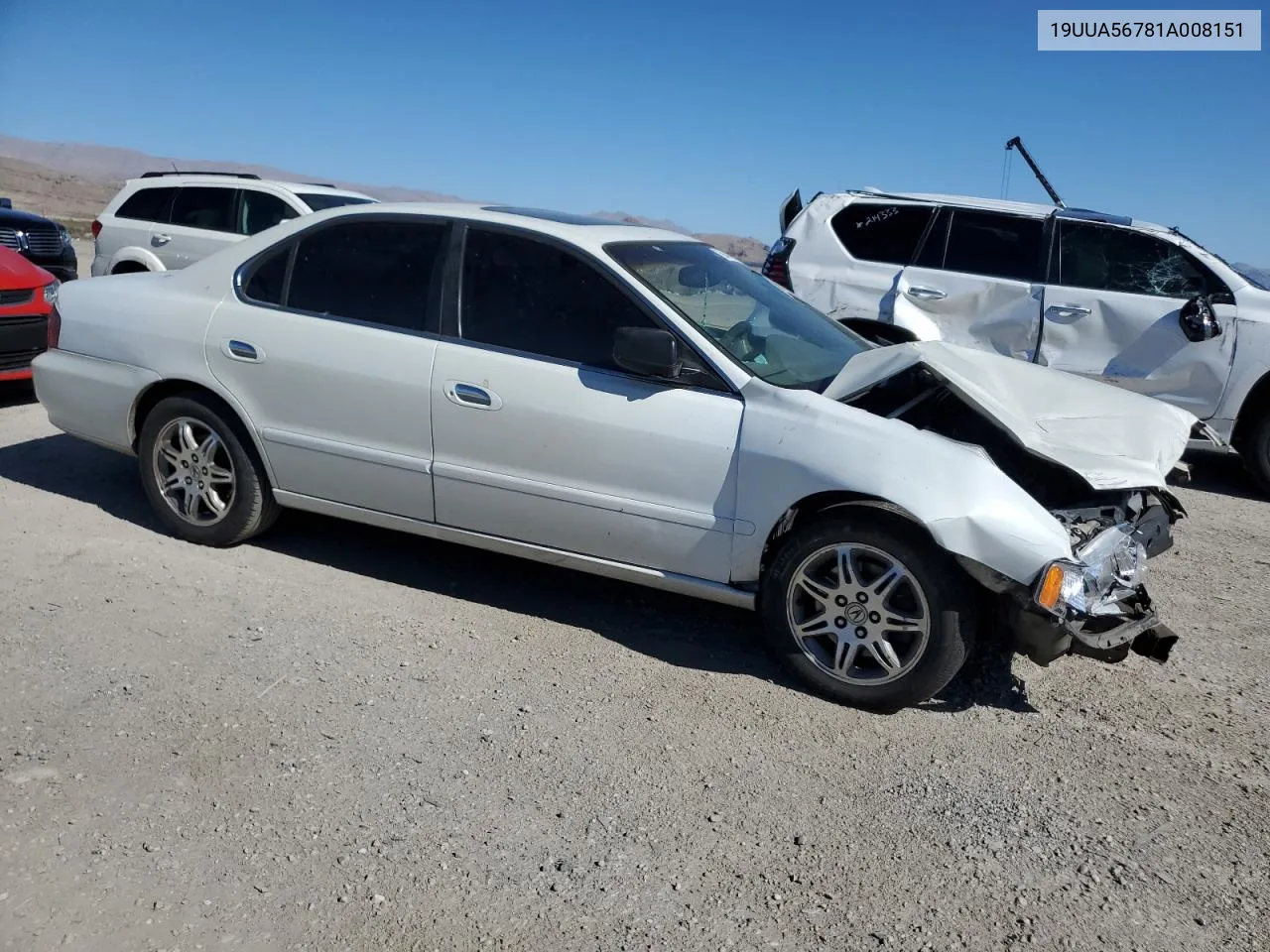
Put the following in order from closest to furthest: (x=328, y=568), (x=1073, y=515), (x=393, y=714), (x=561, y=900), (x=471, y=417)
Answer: (x=561, y=900)
(x=393, y=714)
(x=1073, y=515)
(x=471, y=417)
(x=328, y=568)

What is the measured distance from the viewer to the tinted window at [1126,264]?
7.91 metres

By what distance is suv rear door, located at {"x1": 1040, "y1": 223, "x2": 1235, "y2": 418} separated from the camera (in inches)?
305

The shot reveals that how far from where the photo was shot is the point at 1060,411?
15.0ft

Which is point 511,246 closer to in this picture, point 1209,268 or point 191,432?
point 191,432

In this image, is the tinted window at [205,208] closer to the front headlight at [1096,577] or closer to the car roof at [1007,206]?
the car roof at [1007,206]

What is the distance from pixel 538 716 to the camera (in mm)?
3947

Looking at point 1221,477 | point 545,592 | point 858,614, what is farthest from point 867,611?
point 1221,477

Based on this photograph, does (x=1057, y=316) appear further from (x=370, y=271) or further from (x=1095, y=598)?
(x=370, y=271)

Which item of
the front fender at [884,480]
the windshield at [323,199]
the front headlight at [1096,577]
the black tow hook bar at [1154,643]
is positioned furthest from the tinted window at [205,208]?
the black tow hook bar at [1154,643]

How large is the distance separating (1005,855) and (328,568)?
3.40 meters

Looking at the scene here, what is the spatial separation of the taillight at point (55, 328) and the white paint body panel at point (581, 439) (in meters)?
0.43

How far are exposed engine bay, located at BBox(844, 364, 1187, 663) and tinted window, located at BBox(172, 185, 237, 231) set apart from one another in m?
8.73

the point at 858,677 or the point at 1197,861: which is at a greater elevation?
the point at 858,677

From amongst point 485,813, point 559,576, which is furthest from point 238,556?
point 485,813
